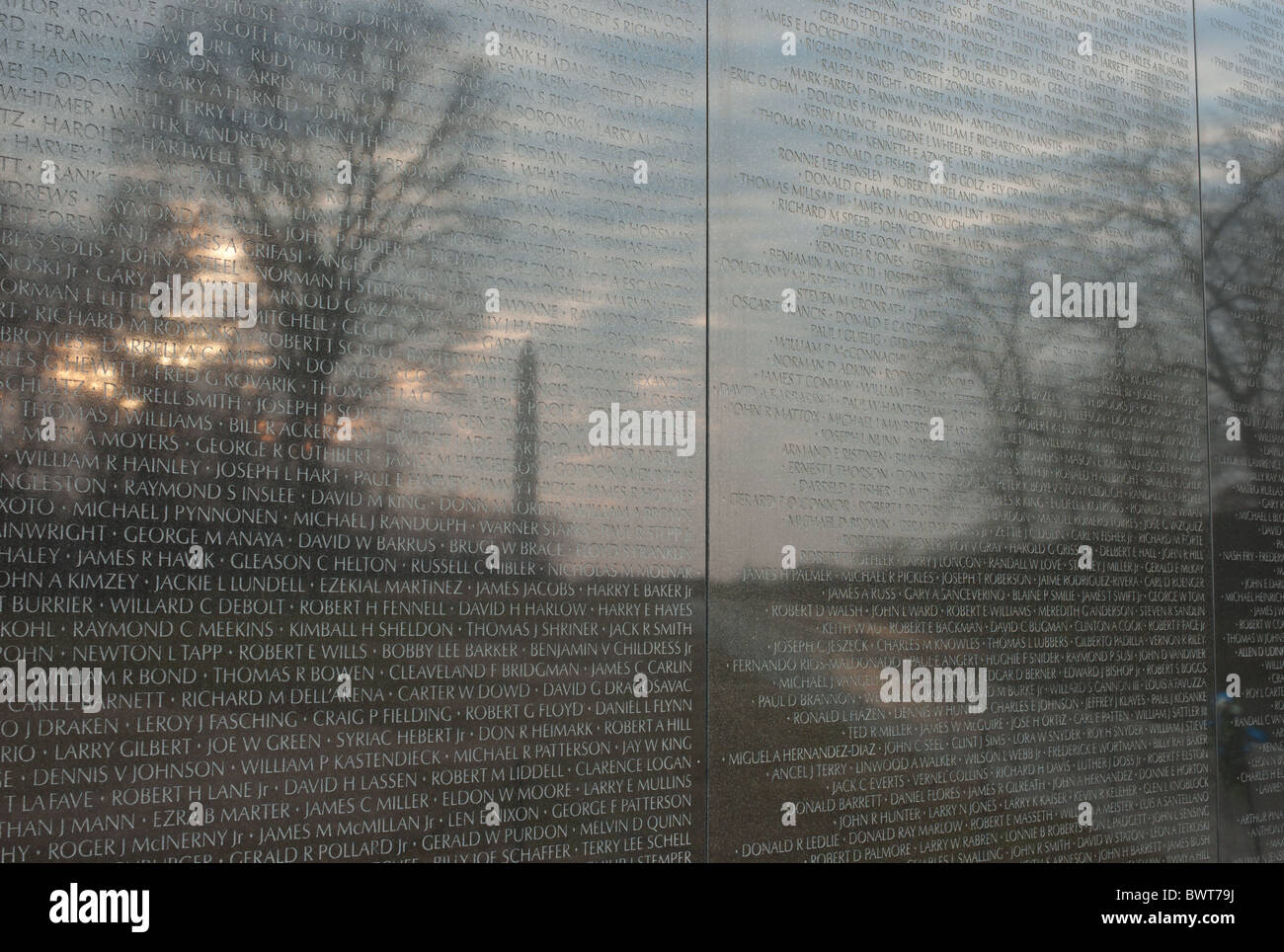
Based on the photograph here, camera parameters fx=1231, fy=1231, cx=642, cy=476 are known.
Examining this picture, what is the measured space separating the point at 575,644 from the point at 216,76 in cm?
324

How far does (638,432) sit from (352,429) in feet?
5.15

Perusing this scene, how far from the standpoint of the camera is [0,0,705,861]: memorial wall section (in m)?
5.31

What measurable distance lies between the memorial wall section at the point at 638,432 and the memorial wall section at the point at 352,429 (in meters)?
0.02

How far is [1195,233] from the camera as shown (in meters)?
8.89

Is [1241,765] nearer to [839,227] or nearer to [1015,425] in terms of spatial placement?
[1015,425]

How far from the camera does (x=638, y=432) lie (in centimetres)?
664

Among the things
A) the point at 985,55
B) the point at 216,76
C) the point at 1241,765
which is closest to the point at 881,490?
the point at 985,55

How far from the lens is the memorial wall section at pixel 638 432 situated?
5402mm
